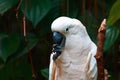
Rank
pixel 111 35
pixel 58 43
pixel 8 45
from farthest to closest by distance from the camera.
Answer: pixel 8 45
pixel 111 35
pixel 58 43

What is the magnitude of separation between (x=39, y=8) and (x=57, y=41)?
524 millimetres

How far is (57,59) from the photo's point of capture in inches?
30.1

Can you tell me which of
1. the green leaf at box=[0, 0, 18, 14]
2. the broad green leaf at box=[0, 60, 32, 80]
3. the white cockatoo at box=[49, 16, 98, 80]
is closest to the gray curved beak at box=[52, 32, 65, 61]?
the white cockatoo at box=[49, 16, 98, 80]

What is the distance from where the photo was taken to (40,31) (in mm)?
1395

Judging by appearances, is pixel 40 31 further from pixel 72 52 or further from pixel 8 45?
pixel 72 52

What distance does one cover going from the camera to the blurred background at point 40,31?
1.24 meters

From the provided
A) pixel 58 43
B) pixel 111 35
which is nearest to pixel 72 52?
pixel 58 43

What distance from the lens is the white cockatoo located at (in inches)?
29.7

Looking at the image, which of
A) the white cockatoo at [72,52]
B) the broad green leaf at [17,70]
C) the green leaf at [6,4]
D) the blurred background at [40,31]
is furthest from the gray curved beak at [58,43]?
the broad green leaf at [17,70]

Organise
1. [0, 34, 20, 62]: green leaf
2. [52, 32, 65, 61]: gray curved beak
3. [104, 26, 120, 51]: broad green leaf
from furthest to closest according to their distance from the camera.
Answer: [0, 34, 20, 62]: green leaf < [104, 26, 120, 51]: broad green leaf < [52, 32, 65, 61]: gray curved beak

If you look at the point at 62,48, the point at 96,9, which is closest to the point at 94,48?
the point at 62,48

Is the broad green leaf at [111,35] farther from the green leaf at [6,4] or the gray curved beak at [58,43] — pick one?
the gray curved beak at [58,43]

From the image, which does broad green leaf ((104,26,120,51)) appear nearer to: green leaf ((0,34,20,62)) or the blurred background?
the blurred background

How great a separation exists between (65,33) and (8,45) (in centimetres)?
61
